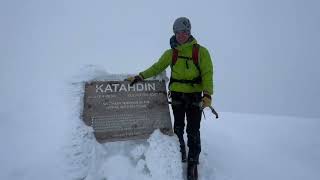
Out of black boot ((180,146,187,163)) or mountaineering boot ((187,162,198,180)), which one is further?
black boot ((180,146,187,163))

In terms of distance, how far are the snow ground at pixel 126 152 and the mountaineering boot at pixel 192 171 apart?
5.7 inches

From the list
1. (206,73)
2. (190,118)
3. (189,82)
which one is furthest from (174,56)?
(190,118)

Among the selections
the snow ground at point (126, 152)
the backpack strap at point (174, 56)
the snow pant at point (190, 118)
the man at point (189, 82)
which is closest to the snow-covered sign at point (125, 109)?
the snow ground at point (126, 152)

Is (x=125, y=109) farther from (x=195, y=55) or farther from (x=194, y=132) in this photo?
(x=195, y=55)

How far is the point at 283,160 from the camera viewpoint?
6.85m

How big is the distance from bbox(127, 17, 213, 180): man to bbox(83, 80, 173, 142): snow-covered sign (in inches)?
15.5

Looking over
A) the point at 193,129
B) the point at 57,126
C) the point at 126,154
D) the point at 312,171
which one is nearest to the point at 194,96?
the point at 193,129

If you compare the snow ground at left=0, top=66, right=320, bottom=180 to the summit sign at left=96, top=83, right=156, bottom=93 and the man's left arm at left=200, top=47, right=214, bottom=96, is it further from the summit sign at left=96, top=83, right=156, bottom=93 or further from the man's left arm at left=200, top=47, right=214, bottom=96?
the man's left arm at left=200, top=47, right=214, bottom=96

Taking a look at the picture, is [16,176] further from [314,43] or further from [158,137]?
[314,43]

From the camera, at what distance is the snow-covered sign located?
578 cm

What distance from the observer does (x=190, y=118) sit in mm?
5770

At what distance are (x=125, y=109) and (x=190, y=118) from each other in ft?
3.65

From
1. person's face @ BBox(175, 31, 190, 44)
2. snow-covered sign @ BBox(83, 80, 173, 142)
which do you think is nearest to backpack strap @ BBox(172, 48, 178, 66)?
person's face @ BBox(175, 31, 190, 44)

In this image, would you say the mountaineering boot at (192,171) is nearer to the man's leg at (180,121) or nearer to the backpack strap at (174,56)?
the man's leg at (180,121)
